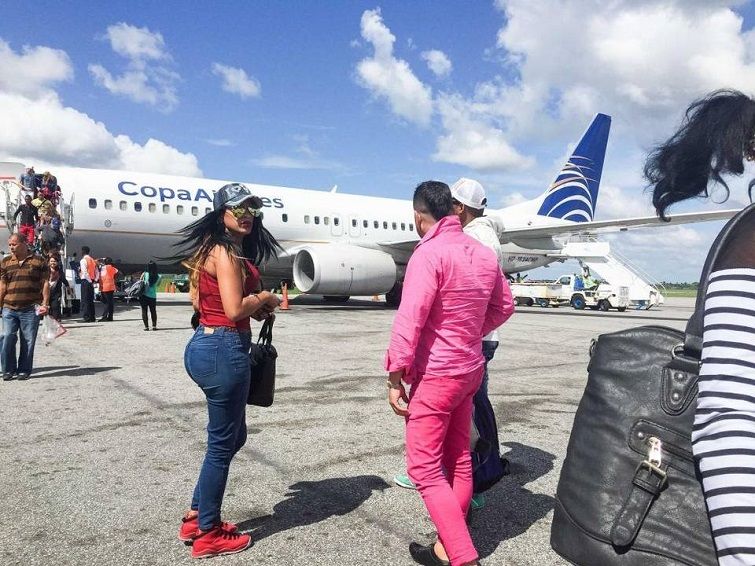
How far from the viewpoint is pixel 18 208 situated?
1358cm

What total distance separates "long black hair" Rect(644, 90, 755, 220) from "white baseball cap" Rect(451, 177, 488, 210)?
1.91 metres

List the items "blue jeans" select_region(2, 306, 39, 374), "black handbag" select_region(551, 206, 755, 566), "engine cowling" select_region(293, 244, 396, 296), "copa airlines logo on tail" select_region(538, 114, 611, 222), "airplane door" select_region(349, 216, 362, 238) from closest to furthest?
"black handbag" select_region(551, 206, 755, 566) → "blue jeans" select_region(2, 306, 39, 374) → "engine cowling" select_region(293, 244, 396, 296) → "airplane door" select_region(349, 216, 362, 238) → "copa airlines logo on tail" select_region(538, 114, 611, 222)

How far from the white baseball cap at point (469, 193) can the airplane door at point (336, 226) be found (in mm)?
15321

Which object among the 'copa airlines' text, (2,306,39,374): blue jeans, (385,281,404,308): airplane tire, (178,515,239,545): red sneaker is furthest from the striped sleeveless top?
(385,281,404,308): airplane tire

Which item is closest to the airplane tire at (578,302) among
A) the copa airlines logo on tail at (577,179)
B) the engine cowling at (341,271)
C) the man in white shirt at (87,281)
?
the copa airlines logo on tail at (577,179)

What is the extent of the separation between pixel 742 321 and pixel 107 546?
9.90 ft

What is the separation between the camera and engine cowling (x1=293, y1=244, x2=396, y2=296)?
52.3 ft

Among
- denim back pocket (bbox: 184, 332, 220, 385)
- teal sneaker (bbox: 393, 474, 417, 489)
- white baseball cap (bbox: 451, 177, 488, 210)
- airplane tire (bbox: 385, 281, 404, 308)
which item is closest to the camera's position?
denim back pocket (bbox: 184, 332, 220, 385)

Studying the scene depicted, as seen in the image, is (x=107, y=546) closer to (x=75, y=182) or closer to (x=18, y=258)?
(x=18, y=258)

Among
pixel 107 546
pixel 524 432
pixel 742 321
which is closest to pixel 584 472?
pixel 742 321

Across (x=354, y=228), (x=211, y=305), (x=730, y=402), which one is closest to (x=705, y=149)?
(x=730, y=402)

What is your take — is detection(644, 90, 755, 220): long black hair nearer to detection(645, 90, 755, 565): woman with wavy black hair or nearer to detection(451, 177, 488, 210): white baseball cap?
detection(645, 90, 755, 565): woman with wavy black hair

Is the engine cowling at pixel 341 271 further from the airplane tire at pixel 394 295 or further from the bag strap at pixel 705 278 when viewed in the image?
the bag strap at pixel 705 278

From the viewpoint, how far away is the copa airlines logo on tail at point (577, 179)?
24.2 m
